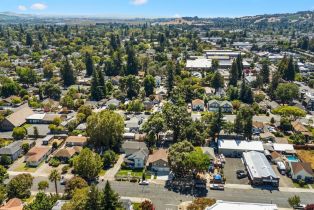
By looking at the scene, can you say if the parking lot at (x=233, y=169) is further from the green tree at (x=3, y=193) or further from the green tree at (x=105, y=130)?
the green tree at (x=3, y=193)

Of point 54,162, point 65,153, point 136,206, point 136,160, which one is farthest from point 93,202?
point 65,153

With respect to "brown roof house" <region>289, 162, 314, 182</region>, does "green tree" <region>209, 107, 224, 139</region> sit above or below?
above

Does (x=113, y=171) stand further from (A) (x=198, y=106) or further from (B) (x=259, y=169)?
(A) (x=198, y=106)

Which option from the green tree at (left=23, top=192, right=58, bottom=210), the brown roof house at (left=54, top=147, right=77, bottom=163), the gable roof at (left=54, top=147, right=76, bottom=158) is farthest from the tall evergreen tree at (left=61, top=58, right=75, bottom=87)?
the green tree at (left=23, top=192, right=58, bottom=210)

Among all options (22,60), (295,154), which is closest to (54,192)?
(295,154)

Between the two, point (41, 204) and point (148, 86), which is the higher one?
point (41, 204)

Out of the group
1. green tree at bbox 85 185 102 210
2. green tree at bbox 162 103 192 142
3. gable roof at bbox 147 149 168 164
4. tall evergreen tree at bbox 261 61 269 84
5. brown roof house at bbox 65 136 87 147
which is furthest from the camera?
tall evergreen tree at bbox 261 61 269 84

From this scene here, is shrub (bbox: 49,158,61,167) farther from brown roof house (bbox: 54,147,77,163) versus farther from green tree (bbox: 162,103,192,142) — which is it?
green tree (bbox: 162,103,192,142)

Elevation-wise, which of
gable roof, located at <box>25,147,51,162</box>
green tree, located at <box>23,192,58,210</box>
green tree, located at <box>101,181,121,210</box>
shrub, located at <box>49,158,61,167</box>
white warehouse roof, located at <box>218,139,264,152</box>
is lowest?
shrub, located at <box>49,158,61,167</box>
